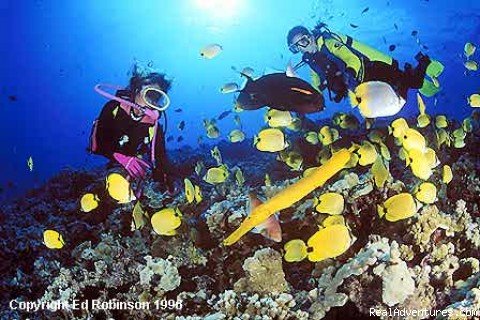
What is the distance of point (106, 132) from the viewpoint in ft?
14.4

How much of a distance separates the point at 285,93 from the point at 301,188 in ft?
5.83

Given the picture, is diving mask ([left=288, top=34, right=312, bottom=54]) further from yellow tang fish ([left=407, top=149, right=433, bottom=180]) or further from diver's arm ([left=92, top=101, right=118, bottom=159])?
diver's arm ([left=92, top=101, right=118, bottom=159])

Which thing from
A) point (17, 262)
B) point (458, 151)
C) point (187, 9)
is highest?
point (187, 9)

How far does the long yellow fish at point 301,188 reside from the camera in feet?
8.32

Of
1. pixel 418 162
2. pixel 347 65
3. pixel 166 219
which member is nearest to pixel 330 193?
pixel 418 162

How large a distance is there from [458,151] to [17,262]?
789 cm

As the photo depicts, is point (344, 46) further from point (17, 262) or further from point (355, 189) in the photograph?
point (17, 262)

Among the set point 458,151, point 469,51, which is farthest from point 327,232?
point 469,51

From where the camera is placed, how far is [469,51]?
9.12 metres

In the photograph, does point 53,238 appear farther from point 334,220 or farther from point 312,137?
point 312,137

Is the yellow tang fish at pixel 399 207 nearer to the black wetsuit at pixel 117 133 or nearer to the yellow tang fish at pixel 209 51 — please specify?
the black wetsuit at pixel 117 133

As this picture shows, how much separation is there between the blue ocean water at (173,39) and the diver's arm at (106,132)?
0.76 meters

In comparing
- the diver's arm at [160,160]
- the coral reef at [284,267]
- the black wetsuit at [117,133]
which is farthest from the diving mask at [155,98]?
the coral reef at [284,267]

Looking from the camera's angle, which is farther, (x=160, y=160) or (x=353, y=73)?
(x=353, y=73)
